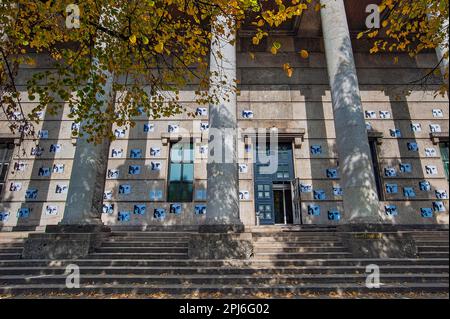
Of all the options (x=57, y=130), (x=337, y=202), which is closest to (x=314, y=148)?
(x=337, y=202)

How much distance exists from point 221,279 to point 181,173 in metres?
7.90

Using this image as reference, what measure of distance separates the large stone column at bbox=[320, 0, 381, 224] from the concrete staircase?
139cm

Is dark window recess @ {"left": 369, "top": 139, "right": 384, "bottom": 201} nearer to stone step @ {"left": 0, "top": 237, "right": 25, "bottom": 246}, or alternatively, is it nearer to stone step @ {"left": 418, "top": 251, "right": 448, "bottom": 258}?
stone step @ {"left": 418, "top": 251, "right": 448, "bottom": 258}

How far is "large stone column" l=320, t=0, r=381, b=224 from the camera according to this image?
874 centimetres

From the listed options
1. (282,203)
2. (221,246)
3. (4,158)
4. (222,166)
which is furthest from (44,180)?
(282,203)

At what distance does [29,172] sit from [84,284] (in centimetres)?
1011

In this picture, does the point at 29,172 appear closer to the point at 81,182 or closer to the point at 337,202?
the point at 81,182

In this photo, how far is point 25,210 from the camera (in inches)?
527

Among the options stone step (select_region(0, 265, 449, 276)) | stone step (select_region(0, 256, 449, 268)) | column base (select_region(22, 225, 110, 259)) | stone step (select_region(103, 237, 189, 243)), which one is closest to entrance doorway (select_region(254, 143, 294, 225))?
stone step (select_region(103, 237, 189, 243))

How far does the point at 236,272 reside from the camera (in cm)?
710

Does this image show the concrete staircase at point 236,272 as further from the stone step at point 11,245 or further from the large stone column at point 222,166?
the large stone column at point 222,166

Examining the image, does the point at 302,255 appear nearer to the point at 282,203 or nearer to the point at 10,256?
the point at 282,203

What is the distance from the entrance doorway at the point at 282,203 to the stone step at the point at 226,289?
7826 millimetres

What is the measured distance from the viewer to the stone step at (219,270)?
7.00 meters
